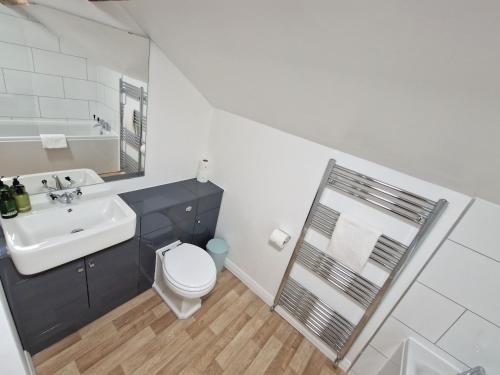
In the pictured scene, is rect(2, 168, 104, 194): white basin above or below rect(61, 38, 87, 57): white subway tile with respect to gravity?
below

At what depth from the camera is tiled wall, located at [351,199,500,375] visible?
1106 mm

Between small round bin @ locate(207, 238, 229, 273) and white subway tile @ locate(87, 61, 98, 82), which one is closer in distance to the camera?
white subway tile @ locate(87, 61, 98, 82)

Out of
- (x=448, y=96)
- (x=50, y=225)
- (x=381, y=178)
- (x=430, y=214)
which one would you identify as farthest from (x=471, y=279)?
(x=50, y=225)

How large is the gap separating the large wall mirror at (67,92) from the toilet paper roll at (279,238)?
124cm

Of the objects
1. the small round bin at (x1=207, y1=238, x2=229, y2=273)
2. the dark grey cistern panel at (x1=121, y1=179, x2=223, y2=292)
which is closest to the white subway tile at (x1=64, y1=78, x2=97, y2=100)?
the dark grey cistern panel at (x1=121, y1=179, x2=223, y2=292)

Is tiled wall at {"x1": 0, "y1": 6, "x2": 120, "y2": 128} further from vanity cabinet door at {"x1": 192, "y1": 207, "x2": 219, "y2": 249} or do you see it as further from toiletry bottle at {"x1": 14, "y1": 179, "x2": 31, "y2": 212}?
vanity cabinet door at {"x1": 192, "y1": 207, "x2": 219, "y2": 249}

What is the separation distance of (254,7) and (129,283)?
190 centimetres

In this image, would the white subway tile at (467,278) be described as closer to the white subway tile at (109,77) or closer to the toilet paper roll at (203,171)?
the toilet paper roll at (203,171)

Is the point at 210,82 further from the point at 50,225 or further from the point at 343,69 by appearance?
the point at 50,225

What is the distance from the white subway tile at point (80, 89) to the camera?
4.52 feet

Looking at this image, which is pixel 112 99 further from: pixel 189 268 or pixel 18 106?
pixel 189 268

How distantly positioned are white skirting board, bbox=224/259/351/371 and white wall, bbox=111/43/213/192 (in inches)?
41.1

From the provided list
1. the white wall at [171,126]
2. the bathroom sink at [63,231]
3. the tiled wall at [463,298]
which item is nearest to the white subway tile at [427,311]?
the tiled wall at [463,298]

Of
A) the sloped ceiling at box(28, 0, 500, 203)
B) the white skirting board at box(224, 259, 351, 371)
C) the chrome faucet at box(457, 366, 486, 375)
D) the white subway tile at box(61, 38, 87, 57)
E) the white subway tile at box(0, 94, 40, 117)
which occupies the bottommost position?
the white skirting board at box(224, 259, 351, 371)
